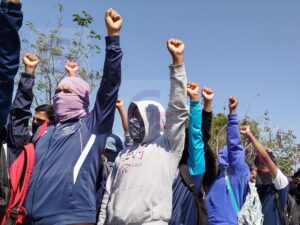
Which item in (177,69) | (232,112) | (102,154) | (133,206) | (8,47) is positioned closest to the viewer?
(8,47)

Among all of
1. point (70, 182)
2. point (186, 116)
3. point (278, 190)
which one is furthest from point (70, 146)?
point (278, 190)

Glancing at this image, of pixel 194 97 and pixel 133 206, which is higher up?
pixel 194 97

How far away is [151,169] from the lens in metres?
2.77

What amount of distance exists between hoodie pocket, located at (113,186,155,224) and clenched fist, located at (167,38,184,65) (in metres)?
0.84

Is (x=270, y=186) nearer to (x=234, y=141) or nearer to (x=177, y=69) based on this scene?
(x=234, y=141)

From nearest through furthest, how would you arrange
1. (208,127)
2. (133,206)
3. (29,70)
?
(133,206) → (29,70) → (208,127)

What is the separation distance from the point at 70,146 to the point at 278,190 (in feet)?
7.84

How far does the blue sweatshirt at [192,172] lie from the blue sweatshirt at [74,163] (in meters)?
0.62

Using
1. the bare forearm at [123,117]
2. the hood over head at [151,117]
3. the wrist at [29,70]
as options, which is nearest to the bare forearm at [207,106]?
the hood over head at [151,117]

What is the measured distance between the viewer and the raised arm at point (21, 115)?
9.67 feet

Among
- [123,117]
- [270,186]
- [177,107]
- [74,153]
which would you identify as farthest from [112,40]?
[270,186]

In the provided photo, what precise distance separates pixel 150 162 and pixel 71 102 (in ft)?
2.16

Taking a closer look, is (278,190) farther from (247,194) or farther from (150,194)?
(150,194)

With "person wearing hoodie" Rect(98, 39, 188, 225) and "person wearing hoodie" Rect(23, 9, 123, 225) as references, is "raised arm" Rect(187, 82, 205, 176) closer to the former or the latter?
"person wearing hoodie" Rect(98, 39, 188, 225)
